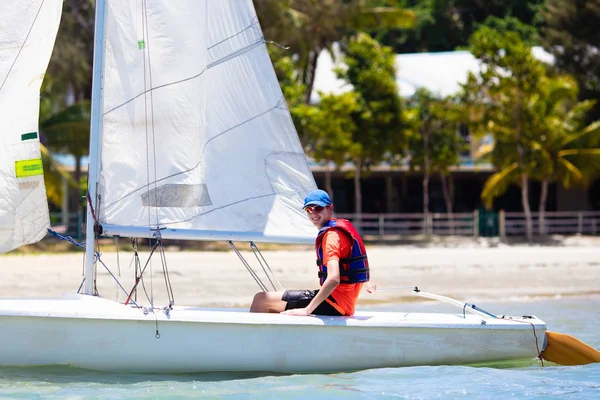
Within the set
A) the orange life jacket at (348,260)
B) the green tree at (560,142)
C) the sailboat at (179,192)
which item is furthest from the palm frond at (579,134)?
the orange life jacket at (348,260)

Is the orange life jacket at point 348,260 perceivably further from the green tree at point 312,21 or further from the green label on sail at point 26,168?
the green tree at point 312,21

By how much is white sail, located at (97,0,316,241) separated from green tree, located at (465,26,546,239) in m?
19.3

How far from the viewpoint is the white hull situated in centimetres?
777

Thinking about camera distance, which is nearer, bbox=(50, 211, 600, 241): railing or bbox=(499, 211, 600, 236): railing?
bbox=(50, 211, 600, 241): railing

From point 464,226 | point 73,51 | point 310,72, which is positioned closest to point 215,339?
point 73,51

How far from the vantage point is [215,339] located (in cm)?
795

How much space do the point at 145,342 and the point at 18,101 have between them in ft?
7.72

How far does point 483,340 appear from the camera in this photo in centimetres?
851

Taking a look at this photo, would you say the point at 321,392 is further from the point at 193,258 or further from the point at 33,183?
the point at 193,258

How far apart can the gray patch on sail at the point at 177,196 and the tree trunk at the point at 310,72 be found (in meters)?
23.2

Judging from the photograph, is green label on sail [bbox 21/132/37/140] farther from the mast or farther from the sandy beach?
the sandy beach

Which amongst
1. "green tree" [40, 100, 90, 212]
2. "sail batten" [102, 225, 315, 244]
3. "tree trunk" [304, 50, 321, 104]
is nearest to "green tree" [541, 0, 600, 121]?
"tree trunk" [304, 50, 321, 104]

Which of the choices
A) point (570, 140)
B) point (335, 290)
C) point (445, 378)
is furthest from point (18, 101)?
point (570, 140)

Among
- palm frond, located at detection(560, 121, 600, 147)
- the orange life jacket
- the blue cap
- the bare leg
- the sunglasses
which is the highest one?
palm frond, located at detection(560, 121, 600, 147)
